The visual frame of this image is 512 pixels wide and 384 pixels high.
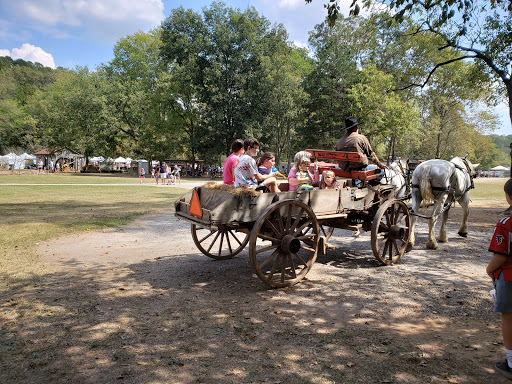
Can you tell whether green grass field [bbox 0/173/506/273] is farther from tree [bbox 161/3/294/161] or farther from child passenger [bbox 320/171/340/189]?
tree [bbox 161/3/294/161]

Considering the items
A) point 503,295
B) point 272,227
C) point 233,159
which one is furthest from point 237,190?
point 503,295

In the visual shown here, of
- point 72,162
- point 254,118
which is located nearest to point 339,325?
point 254,118

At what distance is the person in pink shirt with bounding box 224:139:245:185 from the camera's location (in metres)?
5.98

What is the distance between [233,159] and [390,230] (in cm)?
321

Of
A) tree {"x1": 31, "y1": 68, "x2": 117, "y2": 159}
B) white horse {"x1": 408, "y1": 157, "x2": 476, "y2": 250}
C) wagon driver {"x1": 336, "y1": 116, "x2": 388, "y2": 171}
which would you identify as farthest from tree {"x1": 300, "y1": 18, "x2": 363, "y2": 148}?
wagon driver {"x1": 336, "y1": 116, "x2": 388, "y2": 171}

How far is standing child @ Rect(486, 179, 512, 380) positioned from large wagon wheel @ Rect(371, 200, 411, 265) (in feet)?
10.1

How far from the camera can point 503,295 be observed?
119 inches

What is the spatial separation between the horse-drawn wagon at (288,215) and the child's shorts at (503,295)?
2.60m

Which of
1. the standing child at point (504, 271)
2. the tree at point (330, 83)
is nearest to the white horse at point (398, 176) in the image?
the standing child at point (504, 271)

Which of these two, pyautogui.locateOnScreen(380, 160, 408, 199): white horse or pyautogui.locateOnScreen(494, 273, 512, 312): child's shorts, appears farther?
pyautogui.locateOnScreen(380, 160, 408, 199): white horse

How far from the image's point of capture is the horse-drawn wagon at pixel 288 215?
4.90 meters

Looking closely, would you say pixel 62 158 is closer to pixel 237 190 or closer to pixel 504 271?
pixel 237 190

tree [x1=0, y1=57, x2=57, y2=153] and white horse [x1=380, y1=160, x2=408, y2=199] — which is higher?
tree [x1=0, y1=57, x2=57, y2=153]

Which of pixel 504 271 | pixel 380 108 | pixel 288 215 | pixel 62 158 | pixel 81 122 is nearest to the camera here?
pixel 504 271
